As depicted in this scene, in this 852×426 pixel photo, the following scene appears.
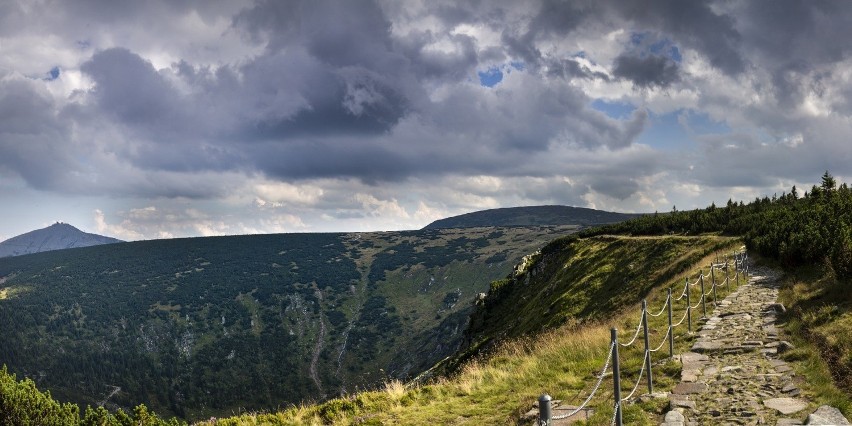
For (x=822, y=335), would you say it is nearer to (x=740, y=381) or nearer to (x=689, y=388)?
(x=740, y=381)

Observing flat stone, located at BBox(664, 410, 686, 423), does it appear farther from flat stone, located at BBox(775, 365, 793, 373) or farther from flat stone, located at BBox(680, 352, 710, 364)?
flat stone, located at BBox(680, 352, 710, 364)

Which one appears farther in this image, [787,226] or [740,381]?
[787,226]

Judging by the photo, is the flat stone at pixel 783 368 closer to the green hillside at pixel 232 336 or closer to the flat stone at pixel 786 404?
the flat stone at pixel 786 404

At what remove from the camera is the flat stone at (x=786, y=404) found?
8367 millimetres

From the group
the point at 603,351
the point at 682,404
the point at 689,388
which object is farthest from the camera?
the point at 603,351

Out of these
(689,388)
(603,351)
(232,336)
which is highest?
(689,388)

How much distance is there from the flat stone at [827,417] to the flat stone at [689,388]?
7.35ft

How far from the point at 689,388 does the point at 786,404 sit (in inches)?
70.7

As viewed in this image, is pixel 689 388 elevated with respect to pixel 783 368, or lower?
lower

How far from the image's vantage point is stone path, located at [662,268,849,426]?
27.4ft

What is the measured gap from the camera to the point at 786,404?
872 cm

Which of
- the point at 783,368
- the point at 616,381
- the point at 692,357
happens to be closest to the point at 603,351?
the point at 692,357

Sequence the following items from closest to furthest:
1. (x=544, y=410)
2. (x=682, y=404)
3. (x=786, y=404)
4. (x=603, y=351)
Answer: (x=544, y=410), (x=786, y=404), (x=682, y=404), (x=603, y=351)

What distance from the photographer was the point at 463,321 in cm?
12694
